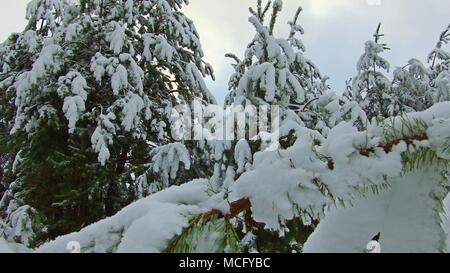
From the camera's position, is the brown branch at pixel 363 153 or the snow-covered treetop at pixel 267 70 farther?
the snow-covered treetop at pixel 267 70

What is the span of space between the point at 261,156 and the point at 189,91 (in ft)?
30.0

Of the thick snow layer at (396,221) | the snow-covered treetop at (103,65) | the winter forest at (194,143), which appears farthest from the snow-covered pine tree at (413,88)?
the thick snow layer at (396,221)

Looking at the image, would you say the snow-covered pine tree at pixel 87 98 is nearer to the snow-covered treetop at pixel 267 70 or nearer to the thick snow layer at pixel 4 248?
the snow-covered treetop at pixel 267 70

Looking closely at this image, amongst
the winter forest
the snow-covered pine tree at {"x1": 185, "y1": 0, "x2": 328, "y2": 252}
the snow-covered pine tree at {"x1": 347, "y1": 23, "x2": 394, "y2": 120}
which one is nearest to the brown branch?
the winter forest

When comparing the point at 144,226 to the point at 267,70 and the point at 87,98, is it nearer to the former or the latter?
the point at 267,70

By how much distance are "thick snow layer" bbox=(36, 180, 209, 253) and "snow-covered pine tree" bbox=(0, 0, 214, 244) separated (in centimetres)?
635

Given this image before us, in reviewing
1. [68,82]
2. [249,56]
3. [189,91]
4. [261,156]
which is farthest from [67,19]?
[261,156]

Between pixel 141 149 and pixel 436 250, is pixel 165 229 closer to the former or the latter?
pixel 436 250

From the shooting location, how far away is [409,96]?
36.0 feet

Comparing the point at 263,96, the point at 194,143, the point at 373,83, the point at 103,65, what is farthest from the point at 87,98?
the point at 373,83

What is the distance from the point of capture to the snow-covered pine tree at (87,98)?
7746 millimetres

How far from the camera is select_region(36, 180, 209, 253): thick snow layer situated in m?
1.07

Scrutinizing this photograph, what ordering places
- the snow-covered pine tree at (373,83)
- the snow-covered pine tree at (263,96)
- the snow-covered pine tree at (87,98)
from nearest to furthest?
the snow-covered pine tree at (263,96) < the snow-covered pine tree at (87,98) < the snow-covered pine tree at (373,83)

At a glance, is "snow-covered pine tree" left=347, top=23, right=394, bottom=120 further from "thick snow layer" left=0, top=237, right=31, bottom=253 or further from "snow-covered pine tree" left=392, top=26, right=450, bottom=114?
"thick snow layer" left=0, top=237, right=31, bottom=253
